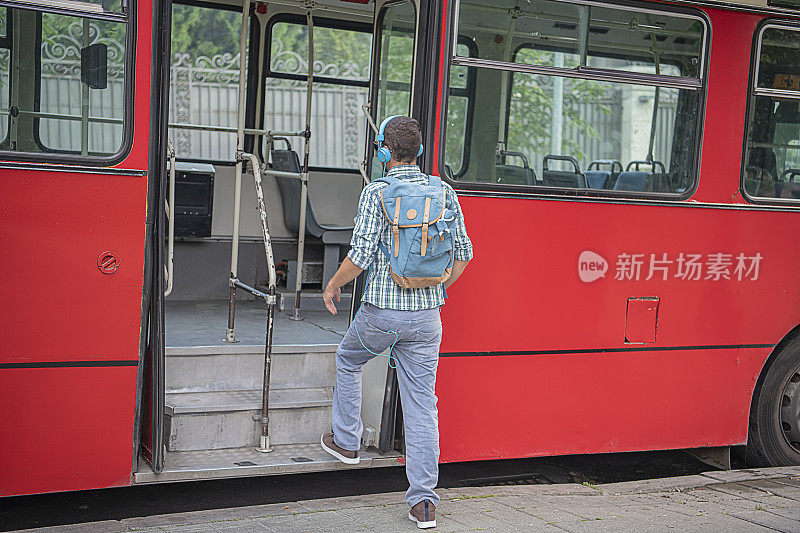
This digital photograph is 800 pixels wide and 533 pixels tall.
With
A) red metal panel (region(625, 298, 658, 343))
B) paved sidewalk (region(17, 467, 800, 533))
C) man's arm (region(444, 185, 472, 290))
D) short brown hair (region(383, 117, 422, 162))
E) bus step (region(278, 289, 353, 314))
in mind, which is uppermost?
short brown hair (region(383, 117, 422, 162))

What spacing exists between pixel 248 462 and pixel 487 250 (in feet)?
5.45

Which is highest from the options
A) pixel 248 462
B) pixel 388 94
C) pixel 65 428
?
pixel 388 94

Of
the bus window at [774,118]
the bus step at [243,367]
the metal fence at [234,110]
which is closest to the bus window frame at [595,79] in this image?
the bus window at [774,118]

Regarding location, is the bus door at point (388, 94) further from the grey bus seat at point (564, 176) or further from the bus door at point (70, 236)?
the bus door at point (70, 236)

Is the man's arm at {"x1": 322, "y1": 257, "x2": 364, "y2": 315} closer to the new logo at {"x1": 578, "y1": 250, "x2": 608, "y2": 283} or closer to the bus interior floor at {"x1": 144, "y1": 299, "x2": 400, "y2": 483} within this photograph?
the bus interior floor at {"x1": 144, "y1": 299, "x2": 400, "y2": 483}

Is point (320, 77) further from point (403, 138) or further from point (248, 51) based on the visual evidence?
point (403, 138)

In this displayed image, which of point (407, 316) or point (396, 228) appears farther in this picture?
point (407, 316)

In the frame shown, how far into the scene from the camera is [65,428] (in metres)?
4.23

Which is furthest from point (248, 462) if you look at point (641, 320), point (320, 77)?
point (320, 77)

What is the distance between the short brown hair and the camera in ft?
13.8

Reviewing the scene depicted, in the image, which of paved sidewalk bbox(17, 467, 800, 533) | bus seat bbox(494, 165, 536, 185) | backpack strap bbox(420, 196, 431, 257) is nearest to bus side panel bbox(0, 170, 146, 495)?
paved sidewalk bbox(17, 467, 800, 533)

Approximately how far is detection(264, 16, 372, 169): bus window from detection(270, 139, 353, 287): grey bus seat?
0.83 feet

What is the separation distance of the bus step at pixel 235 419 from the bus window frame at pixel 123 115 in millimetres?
1328

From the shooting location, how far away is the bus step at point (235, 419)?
4.74 meters
